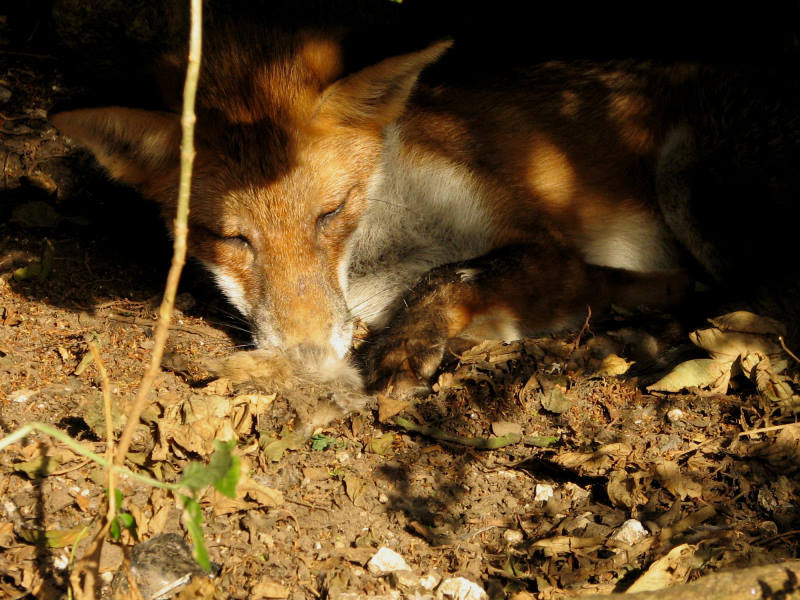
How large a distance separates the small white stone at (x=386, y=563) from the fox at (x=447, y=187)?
1047 millimetres

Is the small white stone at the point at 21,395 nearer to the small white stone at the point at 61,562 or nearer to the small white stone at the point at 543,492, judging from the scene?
the small white stone at the point at 61,562

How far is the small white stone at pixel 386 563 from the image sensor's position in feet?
7.80

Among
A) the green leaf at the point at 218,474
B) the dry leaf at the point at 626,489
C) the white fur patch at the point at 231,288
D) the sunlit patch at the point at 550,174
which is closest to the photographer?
the green leaf at the point at 218,474

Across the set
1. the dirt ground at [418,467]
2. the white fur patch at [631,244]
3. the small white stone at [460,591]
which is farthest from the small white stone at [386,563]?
the white fur patch at [631,244]

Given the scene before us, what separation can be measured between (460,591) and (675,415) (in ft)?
4.22

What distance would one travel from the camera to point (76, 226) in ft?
14.5

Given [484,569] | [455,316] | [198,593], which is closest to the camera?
[198,593]

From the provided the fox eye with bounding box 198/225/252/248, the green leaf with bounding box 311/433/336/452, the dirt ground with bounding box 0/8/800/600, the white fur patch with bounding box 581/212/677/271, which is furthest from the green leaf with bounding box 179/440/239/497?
the white fur patch with bounding box 581/212/677/271

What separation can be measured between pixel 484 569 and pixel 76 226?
3295 millimetres

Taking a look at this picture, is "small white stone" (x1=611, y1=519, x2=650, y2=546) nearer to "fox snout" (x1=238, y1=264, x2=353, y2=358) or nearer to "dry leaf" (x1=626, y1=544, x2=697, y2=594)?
"dry leaf" (x1=626, y1=544, x2=697, y2=594)

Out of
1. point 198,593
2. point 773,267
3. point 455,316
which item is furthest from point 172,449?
point 773,267

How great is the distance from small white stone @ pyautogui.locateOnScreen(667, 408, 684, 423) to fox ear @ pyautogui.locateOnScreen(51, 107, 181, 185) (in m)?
2.48

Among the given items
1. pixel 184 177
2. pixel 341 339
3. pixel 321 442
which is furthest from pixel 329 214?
pixel 184 177

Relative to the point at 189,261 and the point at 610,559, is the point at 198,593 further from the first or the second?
the point at 189,261
